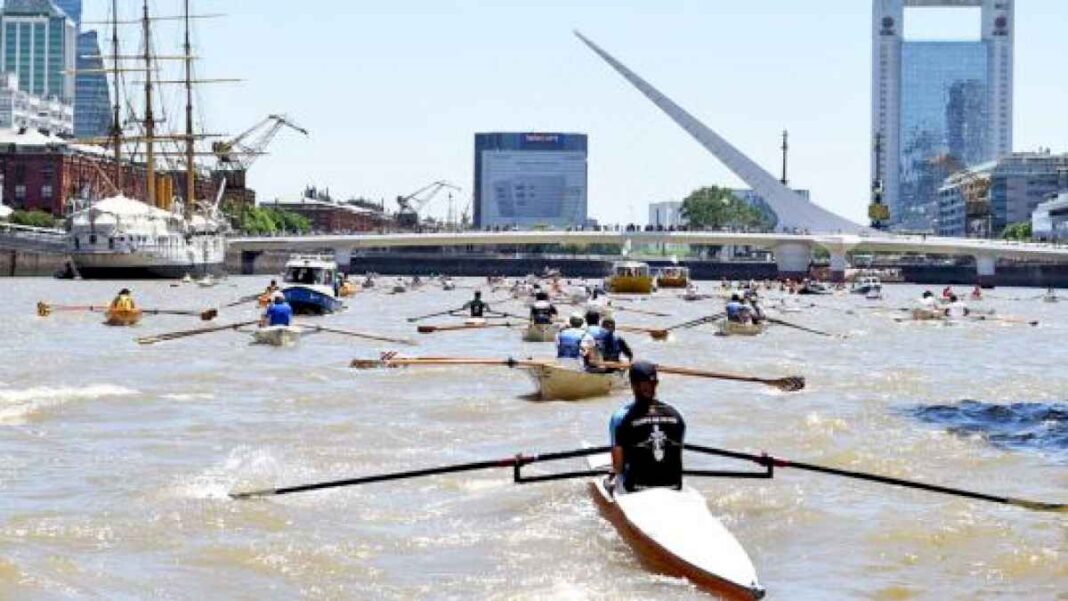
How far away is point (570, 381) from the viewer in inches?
1239

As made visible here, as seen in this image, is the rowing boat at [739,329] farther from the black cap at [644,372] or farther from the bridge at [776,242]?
the bridge at [776,242]

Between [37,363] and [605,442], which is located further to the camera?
[37,363]

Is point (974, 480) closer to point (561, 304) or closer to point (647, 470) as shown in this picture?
point (647, 470)

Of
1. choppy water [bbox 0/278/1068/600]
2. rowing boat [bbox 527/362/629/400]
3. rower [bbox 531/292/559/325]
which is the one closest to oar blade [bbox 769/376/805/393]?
choppy water [bbox 0/278/1068/600]

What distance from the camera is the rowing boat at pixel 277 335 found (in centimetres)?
4644

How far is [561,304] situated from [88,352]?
51.3 m

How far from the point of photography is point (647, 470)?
17078 mm

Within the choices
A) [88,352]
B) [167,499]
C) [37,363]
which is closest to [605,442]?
[167,499]

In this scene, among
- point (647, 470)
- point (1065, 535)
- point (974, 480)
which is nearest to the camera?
point (647, 470)

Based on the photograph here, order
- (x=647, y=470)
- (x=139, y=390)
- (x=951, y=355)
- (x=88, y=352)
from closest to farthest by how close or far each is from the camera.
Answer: (x=647, y=470)
(x=139, y=390)
(x=88, y=352)
(x=951, y=355)

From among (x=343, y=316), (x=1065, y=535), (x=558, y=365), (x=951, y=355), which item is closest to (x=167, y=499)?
(x=1065, y=535)

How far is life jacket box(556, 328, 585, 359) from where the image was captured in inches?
1281

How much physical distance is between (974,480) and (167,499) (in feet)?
34.0

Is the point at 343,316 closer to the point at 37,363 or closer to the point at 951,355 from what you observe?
the point at 951,355
